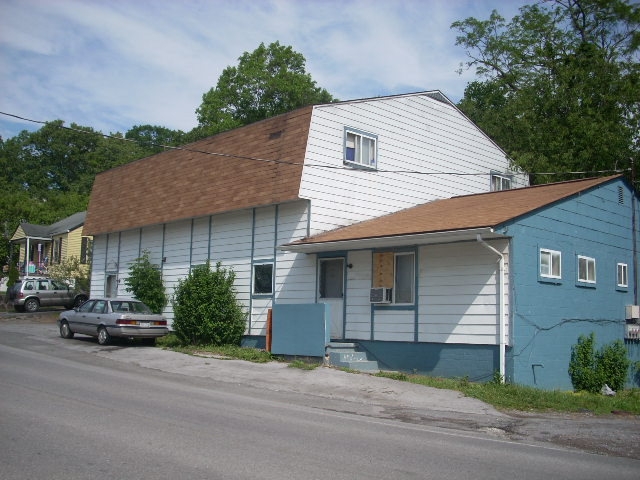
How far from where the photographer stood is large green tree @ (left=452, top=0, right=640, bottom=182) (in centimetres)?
2627

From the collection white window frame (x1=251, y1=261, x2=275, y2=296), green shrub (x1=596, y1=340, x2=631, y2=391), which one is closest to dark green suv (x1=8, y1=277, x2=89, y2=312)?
white window frame (x1=251, y1=261, x2=275, y2=296)

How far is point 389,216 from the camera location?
793 inches

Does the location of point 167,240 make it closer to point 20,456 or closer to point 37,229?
point 20,456

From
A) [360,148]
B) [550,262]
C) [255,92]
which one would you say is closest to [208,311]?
[360,148]

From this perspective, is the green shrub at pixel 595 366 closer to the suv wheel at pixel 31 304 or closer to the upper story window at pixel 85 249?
the suv wheel at pixel 31 304

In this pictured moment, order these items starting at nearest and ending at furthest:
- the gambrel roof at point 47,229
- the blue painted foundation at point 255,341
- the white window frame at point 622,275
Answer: the white window frame at point 622,275
the blue painted foundation at point 255,341
the gambrel roof at point 47,229

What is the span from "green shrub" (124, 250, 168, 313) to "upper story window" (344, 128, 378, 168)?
340 inches

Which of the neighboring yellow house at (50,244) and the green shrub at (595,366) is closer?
the green shrub at (595,366)

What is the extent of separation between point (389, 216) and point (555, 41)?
16.5m

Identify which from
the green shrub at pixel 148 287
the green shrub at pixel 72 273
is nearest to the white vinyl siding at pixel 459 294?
the green shrub at pixel 148 287

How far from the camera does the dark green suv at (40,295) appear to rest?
34.3 metres

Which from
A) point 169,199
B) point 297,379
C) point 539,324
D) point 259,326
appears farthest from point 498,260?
point 169,199

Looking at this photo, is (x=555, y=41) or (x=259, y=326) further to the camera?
(x=555, y=41)

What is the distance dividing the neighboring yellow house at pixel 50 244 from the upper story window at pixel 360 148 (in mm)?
24899
